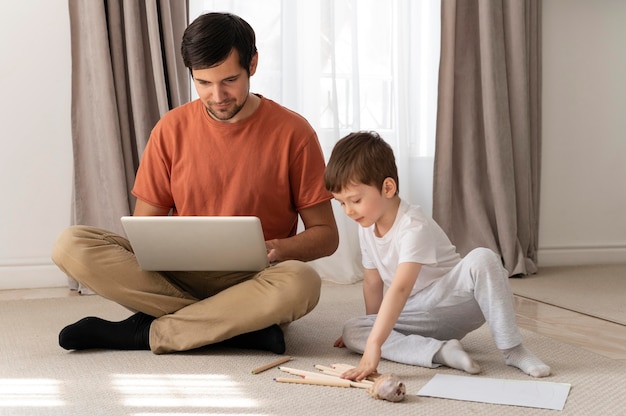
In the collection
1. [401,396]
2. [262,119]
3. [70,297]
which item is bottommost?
[70,297]

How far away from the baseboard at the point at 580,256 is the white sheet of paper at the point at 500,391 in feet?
7.10

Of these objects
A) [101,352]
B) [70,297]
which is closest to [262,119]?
[101,352]

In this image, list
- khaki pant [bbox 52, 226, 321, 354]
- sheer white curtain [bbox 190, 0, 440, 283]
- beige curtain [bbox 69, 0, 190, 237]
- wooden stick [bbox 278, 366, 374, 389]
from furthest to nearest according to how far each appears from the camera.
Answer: sheer white curtain [bbox 190, 0, 440, 283] < beige curtain [bbox 69, 0, 190, 237] < khaki pant [bbox 52, 226, 321, 354] < wooden stick [bbox 278, 366, 374, 389]

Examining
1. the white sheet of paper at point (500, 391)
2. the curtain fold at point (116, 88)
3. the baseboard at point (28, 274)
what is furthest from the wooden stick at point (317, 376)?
the baseboard at point (28, 274)

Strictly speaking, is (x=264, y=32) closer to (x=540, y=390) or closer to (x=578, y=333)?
(x=578, y=333)

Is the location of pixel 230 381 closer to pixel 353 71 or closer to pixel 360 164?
pixel 360 164

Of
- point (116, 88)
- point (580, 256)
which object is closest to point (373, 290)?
point (116, 88)

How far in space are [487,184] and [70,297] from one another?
1.79m

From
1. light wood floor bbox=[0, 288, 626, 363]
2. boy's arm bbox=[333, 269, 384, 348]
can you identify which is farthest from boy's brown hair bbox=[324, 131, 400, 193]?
light wood floor bbox=[0, 288, 626, 363]

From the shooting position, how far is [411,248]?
5.94 ft

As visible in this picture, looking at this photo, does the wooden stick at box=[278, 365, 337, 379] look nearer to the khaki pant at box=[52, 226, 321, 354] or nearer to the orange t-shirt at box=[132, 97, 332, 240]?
the khaki pant at box=[52, 226, 321, 354]

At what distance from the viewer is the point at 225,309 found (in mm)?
2000

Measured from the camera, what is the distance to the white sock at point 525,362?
69.7 inches

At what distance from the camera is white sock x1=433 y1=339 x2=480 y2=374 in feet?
5.89
